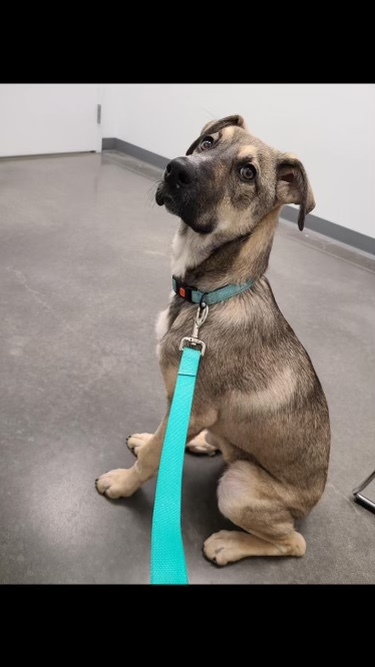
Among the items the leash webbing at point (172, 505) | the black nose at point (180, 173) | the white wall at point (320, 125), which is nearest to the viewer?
the leash webbing at point (172, 505)

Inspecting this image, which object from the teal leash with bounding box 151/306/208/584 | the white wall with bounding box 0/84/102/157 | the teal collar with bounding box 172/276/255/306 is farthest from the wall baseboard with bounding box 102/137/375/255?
the teal leash with bounding box 151/306/208/584

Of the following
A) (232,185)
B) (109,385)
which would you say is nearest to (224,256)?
(232,185)

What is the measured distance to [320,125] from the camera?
561cm

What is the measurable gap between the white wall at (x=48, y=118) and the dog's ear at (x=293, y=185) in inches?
231

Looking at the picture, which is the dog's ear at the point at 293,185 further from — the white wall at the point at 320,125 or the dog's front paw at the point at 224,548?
the white wall at the point at 320,125

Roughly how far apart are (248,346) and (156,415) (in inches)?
43.3

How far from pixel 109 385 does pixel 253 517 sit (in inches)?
52.7

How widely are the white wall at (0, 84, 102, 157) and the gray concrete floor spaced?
1.50 m

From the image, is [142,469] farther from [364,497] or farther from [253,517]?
[364,497]

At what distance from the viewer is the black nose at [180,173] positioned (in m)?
1.62

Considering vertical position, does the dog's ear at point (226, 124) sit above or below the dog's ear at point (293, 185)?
above

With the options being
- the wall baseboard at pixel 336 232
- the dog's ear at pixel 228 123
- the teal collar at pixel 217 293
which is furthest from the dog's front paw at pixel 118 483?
the wall baseboard at pixel 336 232

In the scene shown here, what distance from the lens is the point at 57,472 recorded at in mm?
2318

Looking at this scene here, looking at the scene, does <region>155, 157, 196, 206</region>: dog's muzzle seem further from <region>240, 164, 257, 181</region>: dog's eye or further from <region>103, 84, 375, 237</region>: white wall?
<region>103, 84, 375, 237</region>: white wall
